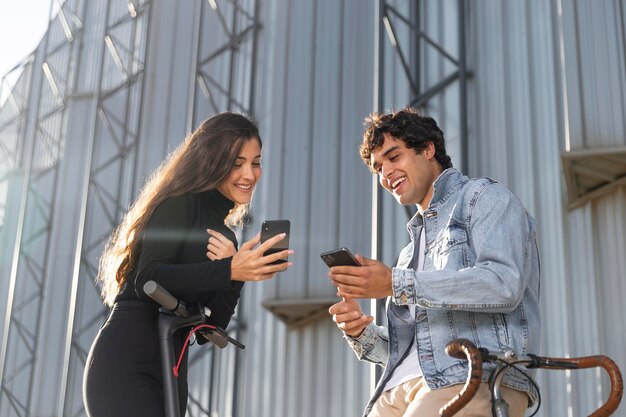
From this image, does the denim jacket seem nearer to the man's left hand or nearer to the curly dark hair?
the man's left hand

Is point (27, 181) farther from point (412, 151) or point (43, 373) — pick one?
point (412, 151)

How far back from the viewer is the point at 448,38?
738 cm

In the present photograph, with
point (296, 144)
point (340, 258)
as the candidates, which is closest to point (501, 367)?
point (340, 258)

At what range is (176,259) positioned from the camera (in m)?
2.12

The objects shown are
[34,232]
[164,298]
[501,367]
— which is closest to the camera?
[501,367]

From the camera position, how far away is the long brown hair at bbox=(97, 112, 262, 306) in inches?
85.3

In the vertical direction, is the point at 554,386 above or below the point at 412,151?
below

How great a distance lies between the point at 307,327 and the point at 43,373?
5.25 metres

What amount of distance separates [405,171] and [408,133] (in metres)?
0.11

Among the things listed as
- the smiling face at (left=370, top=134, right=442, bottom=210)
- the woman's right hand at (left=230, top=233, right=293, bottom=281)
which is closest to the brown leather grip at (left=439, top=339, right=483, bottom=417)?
the woman's right hand at (left=230, top=233, right=293, bottom=281)

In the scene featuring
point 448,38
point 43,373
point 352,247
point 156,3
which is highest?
point 156,3

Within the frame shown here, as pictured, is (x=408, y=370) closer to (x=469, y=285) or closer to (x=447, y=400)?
(x=447, y=400)

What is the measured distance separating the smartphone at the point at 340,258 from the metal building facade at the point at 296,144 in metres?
4.13

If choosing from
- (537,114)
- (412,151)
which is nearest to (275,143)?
(537,114)
